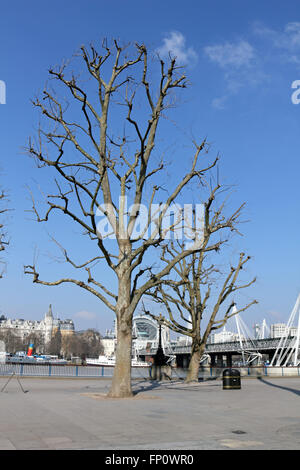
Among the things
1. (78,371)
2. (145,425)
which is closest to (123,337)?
(145,425)

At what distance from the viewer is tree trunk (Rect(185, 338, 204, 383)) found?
28625mm

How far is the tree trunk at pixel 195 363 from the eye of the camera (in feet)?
93.9

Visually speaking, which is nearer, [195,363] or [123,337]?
[123,337]

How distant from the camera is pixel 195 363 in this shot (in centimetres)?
2880

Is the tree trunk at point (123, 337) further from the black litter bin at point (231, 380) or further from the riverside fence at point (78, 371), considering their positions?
the riverside fence at point (78, 371)

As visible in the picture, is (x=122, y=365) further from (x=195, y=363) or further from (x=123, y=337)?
(x=195, y=363)

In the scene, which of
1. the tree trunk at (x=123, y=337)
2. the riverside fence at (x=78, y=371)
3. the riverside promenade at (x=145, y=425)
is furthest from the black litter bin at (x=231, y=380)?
the riverside fence at (x=78, y=371)

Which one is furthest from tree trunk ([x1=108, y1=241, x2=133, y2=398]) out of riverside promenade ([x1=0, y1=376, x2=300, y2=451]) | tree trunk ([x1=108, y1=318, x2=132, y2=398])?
riverside promenade ([x1=0, y1=376, x2=300, y2=451])

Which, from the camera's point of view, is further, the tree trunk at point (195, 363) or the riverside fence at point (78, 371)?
the riverside fence at point (78, 371)

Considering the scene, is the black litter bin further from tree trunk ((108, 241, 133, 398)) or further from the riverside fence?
the riverside fence

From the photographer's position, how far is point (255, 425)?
10.1m
